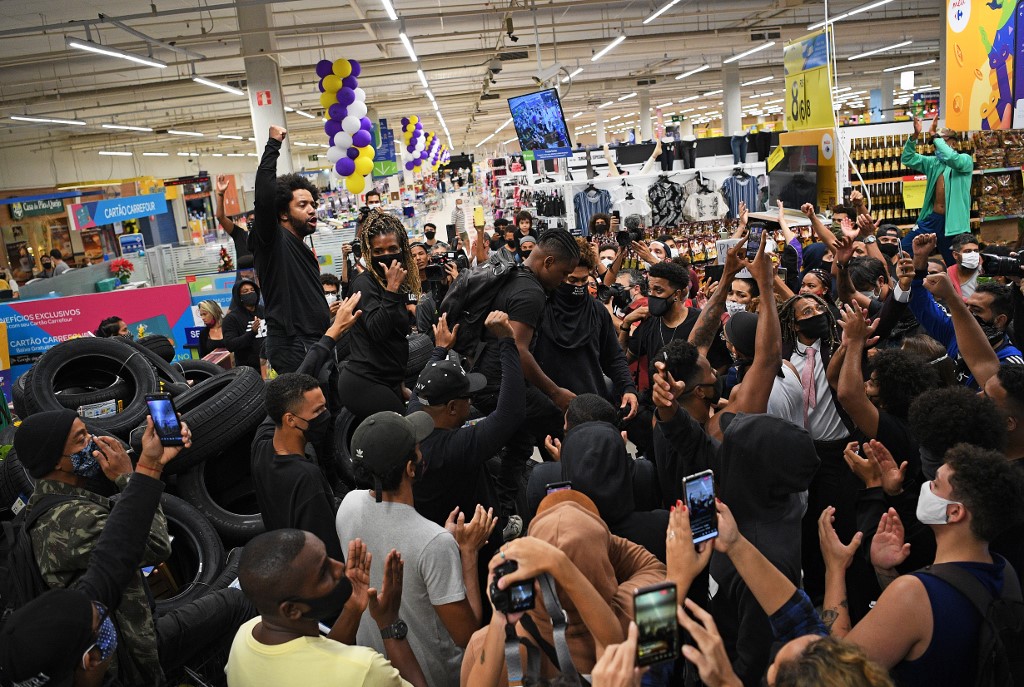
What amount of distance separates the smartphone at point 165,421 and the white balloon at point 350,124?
7941mm

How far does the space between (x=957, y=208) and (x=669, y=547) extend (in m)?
6.29

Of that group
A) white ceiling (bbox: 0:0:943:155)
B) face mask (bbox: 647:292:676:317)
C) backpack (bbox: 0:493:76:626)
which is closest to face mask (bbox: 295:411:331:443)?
backpack (bbox: 0:493:76:626)

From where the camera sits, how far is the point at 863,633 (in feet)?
5.91

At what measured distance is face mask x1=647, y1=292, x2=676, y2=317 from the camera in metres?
4.44

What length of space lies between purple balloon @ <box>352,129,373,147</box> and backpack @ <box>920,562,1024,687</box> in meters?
9.12

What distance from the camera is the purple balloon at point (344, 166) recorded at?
383 inches

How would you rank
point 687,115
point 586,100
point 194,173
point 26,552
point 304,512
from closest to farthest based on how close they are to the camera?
point 26,552
point 304,512
point 586,100
point 194,173
point 687,115

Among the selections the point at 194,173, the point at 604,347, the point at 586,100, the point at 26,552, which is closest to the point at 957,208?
the point at 604,347

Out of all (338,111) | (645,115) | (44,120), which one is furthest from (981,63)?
(645,115)

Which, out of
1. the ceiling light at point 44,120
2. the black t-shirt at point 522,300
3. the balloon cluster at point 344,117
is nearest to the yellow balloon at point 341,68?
the balloon cluster at point 344,117

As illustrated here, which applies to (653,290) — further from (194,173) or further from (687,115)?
(687,115)

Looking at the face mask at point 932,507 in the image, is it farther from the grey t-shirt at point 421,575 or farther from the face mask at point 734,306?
the face mask at point 734,306

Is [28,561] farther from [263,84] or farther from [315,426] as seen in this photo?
[263,84]

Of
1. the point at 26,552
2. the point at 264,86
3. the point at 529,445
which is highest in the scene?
the point at 264,86
